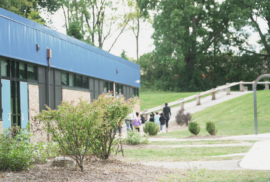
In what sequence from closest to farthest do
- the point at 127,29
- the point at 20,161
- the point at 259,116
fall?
the point at 20,161, the point at 259,116, the point at 127,29

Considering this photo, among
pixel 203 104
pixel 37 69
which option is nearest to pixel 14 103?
pixel 37 69

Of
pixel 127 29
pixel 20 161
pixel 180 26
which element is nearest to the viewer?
pixel 20 161

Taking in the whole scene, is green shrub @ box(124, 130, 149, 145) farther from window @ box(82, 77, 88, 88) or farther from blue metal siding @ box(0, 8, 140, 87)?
window @ box(82, 77, 88, 88)

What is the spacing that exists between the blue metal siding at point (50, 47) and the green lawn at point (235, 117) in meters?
7.27

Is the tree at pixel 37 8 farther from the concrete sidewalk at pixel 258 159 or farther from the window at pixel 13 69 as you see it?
the concrete sidewalk at pixel 258 159

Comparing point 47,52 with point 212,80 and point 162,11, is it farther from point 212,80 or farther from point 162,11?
point 212,80

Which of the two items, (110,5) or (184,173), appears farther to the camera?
(110,5)

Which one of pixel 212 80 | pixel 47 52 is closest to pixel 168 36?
pixel 212 80

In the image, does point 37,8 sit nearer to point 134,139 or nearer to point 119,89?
point 119,89

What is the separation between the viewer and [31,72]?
16000mm

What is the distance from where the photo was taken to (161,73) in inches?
2271

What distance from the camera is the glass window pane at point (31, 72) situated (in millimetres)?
15766

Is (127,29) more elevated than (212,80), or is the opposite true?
(127,29)

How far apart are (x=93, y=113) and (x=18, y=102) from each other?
8674mm
